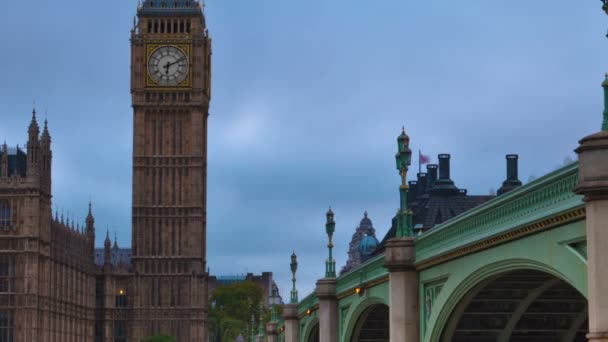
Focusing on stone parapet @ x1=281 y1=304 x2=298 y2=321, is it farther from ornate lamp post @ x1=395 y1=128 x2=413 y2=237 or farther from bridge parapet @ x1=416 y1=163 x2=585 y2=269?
bridge parapet @ x1=416 y1=163 x2=585 y2=269

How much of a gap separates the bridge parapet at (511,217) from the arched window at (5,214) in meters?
90.8

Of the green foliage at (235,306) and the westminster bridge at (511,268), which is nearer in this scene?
the westminster bridge at (511,268)

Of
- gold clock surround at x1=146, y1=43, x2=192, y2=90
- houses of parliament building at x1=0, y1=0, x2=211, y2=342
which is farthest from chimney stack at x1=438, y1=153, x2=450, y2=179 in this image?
gold clock surround at x1=146, y1=43, x2=192, y2=90

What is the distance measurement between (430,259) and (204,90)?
11746cm

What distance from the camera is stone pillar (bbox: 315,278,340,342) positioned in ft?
147

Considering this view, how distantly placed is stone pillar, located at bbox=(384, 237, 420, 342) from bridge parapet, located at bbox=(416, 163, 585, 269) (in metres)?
1.18

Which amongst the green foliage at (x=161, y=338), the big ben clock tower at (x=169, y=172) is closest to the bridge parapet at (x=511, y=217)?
the green foliage at (x=161, y=338)

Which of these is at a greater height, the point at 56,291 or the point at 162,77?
the point at 162,77

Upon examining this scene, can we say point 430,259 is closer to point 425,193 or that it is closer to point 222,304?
point 425,193

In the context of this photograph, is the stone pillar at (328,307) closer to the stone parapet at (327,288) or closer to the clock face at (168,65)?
the stone parapet at (327,288)

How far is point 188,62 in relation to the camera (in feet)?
466

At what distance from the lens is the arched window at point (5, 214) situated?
114725mm

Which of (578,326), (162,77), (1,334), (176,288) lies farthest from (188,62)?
(578,326)

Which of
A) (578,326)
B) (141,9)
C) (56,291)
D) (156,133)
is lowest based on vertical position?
(578,326)
